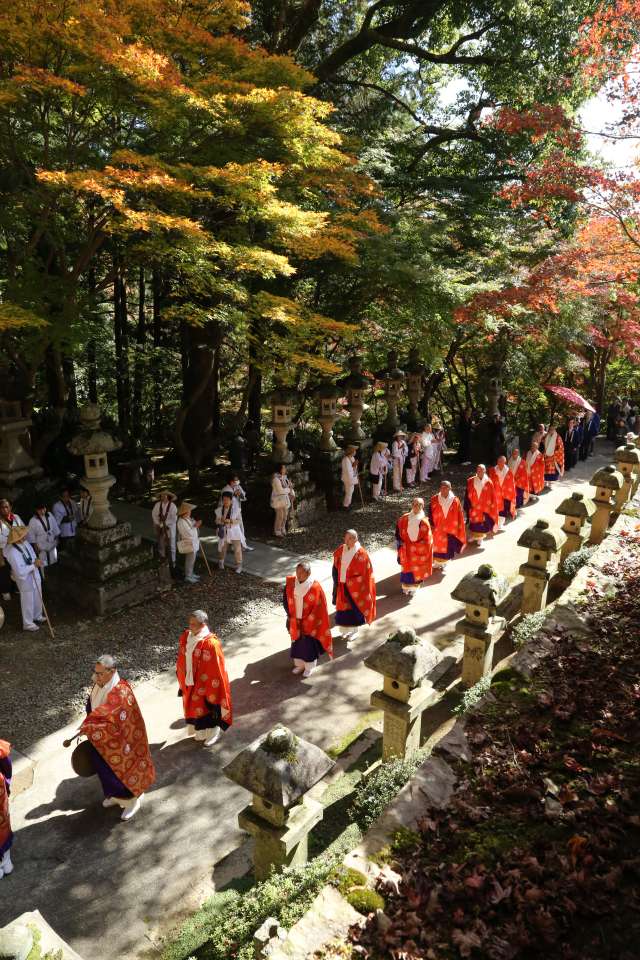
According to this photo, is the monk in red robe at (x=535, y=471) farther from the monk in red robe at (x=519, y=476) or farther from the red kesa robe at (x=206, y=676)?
the red kesa robe at (x=206, y=676)

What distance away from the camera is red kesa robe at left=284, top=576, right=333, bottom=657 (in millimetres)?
7492

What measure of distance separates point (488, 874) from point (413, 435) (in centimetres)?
1247

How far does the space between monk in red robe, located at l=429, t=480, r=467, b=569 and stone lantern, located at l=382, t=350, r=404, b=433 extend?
20.3 ft

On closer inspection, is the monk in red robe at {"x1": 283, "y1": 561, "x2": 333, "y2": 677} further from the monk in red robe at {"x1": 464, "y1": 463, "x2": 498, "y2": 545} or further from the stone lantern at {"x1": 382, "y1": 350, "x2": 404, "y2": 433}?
the stone lantern at {"x1": 382, "y1": 350, "x2": 404, "y2": 433}

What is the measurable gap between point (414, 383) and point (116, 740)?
14.3 meters

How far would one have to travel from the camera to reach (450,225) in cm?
1514

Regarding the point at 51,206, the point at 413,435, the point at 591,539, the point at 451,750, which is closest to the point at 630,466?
the point at 591,539

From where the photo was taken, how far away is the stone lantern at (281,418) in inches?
506

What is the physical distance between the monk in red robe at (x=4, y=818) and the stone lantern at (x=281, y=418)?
349 inches

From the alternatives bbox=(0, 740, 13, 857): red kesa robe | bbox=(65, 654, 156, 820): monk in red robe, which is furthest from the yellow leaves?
bbox=(0, 740, 13, 857): red kesa robe

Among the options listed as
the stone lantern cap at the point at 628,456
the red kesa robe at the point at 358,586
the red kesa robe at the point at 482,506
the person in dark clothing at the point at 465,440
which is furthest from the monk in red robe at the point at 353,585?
the person in dark clothing at the point at 465,440

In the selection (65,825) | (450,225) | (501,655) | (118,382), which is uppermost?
(450,225)

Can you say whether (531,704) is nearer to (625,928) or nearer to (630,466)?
(625,928)

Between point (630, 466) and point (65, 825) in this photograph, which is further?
point (630, 466)
